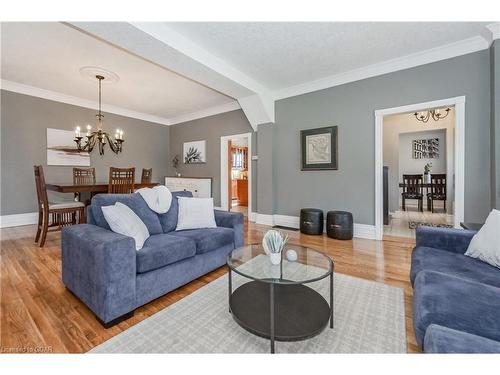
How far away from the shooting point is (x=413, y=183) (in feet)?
18.5

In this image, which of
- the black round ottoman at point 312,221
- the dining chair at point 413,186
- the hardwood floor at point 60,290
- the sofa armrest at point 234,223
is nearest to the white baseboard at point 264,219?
the black round ottoman at point 312,221

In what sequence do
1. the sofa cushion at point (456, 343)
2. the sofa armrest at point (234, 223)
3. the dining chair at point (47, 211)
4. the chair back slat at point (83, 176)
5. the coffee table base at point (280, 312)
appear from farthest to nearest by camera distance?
the chair back slat at point (83, 176) → the dining chair at point (47, 211) → the sofa armrest at point (234, 223) → the coffee table base at point (280, 312) → the sofa cushion at point (456, 343)

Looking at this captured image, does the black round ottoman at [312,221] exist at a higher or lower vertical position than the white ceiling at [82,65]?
lower

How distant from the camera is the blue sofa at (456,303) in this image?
813 mm

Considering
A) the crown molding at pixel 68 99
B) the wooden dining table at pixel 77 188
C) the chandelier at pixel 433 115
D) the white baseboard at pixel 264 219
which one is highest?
the crown molding at pixel 68 99

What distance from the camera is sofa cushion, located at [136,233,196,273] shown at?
1656 millimetres

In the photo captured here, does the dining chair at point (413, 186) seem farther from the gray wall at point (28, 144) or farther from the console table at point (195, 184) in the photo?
the gray wall at point (28, 144)

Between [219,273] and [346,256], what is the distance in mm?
1611

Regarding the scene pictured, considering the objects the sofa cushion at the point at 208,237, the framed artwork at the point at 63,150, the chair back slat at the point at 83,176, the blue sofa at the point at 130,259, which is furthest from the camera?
the framed artwork at the point at 63,150

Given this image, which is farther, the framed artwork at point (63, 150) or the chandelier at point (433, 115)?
the chandelier at point (433, 115)

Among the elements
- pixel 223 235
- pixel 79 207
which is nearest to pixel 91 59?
pixel 79 207

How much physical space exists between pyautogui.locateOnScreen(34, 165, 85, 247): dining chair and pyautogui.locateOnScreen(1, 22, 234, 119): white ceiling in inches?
64.0

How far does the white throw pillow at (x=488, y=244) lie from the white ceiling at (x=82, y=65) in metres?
4.35

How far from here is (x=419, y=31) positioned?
8.65 ft
